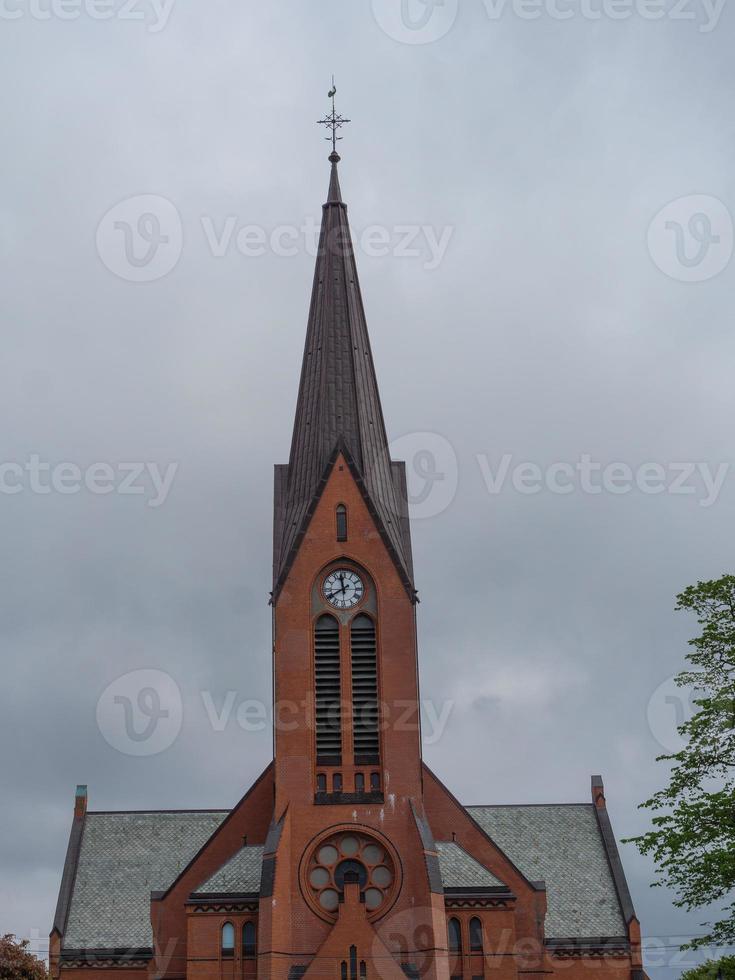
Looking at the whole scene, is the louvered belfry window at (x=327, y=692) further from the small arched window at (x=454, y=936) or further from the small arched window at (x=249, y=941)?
the small arched window at (x=454, y=936)

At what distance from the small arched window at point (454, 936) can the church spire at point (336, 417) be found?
14.2 metres

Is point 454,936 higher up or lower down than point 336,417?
lower down

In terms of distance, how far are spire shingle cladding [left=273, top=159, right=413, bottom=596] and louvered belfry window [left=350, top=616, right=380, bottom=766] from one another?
3215mm

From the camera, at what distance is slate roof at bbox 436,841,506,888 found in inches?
2263

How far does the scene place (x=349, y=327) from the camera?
67875 mm

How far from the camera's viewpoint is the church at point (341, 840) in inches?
2173

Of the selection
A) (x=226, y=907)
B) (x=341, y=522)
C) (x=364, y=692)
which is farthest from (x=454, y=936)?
(x=341, y=522)

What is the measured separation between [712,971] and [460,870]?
14.2 m

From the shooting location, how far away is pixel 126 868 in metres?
71.6

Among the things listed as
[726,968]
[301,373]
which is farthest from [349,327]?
[726,968]

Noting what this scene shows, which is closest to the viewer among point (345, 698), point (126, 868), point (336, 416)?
point (345, 698)

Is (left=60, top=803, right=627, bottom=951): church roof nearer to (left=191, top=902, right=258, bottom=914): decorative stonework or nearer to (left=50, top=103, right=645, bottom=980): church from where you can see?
(left=50, top=103, right=645, bottom=980): church

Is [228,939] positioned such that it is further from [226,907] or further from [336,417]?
[336,417]

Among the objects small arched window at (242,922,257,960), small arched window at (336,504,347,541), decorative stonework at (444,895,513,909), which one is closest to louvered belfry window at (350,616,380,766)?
small arched window at (336,504,347,541)
